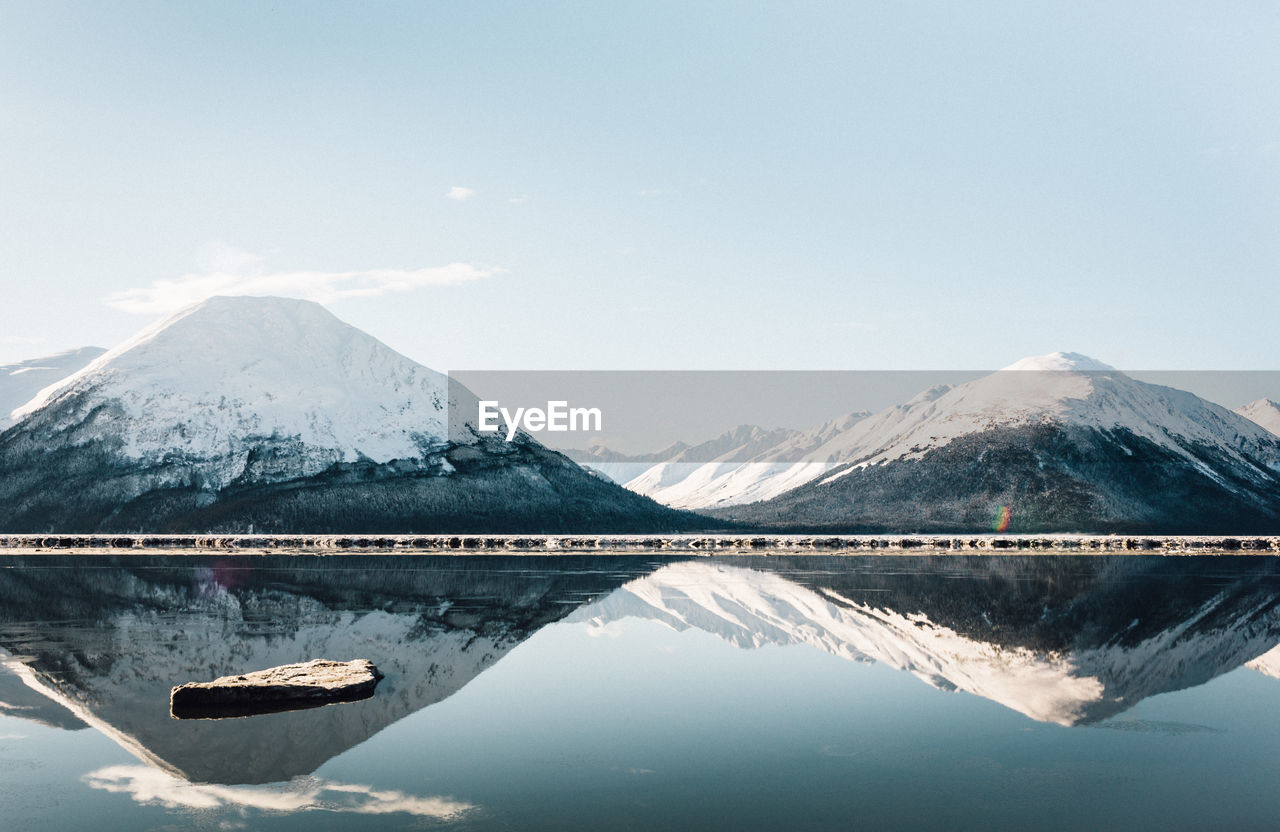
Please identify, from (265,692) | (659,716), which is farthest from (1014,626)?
(265,692)

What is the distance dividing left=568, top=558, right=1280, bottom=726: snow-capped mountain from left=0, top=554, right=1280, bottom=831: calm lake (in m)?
0.32

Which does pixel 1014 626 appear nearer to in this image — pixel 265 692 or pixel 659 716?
pixel 659 716

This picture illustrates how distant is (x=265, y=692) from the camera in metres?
35.4

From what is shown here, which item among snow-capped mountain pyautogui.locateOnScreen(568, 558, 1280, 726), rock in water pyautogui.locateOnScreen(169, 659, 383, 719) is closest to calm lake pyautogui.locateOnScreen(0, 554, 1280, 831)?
snow-capped mountain pyautogui.locateOnScreen(568, 558, 1280, 726)

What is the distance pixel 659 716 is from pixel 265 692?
42.9 ft

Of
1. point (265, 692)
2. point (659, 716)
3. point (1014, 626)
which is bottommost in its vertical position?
point (1014, 626)

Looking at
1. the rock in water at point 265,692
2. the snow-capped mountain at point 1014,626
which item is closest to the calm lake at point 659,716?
the snow-capped mountain at point 1014,626

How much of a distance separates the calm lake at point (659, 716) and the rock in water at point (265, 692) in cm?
103

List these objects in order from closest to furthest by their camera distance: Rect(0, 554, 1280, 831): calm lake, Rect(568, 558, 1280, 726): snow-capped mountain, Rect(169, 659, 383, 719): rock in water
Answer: Rect(0, 554, 1280, 831): calm lake
Rect(169, 659, 383, 719): rock in water
Rect(568, 558, 1280, 726): snow-capped mountain

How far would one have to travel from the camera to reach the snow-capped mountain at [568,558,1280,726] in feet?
136

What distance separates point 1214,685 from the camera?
41094 millimetres

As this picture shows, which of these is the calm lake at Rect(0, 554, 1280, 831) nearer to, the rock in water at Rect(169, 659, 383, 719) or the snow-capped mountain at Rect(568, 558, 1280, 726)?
the snow-capped mountain at Rect(568, 558, 1280, 726)

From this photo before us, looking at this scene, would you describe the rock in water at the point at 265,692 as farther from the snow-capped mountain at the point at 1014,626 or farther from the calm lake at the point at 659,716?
the snow-capped mountain at the point at 1014,626

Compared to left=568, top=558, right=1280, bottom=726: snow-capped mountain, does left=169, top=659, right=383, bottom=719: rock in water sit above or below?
above
